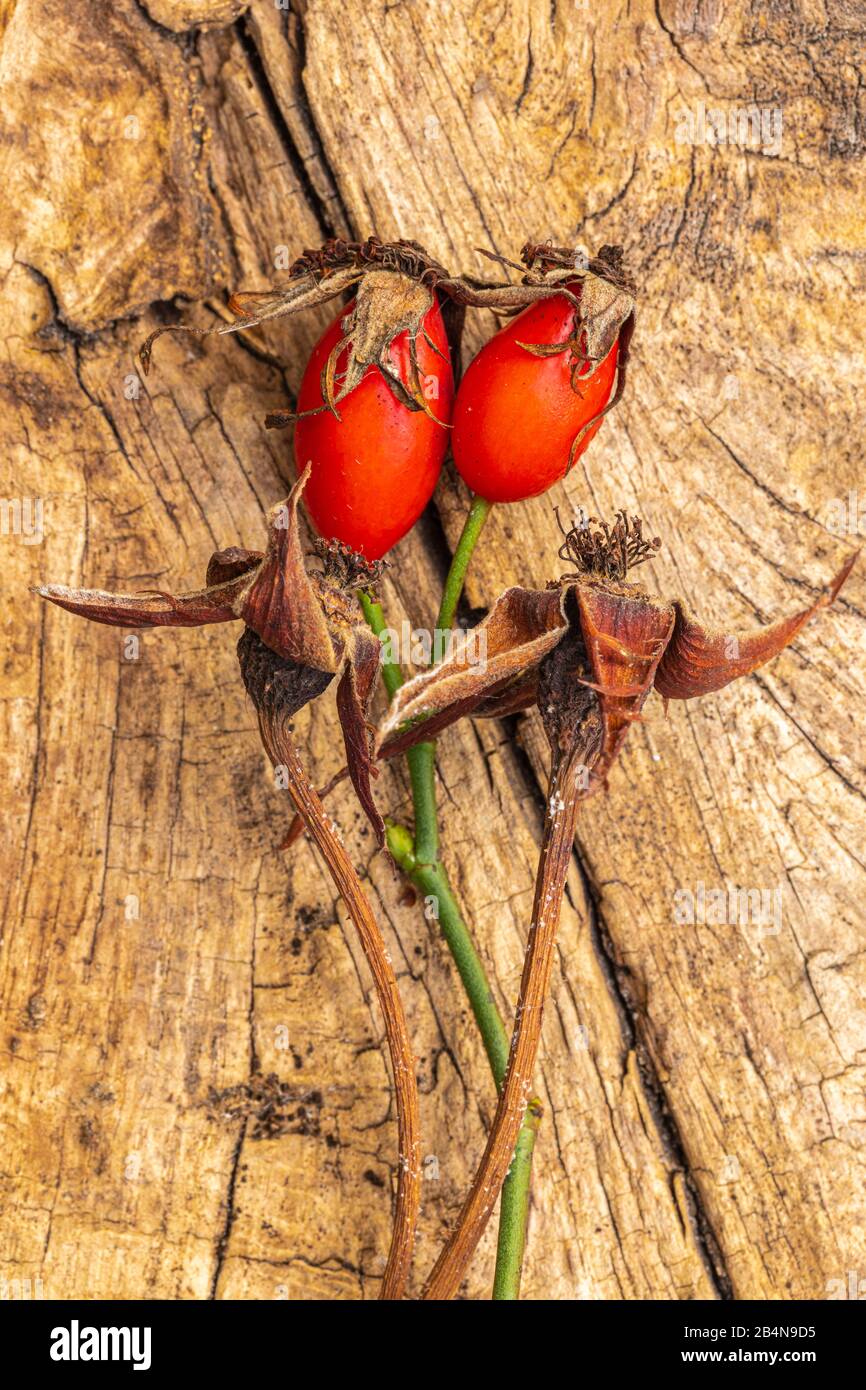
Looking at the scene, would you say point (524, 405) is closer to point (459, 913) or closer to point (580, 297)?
point (580, 297)

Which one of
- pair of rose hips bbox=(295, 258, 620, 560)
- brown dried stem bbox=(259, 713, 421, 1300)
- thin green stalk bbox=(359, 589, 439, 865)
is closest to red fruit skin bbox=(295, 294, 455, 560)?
pair of rose hips bbox=(295, 258, 620, 560)

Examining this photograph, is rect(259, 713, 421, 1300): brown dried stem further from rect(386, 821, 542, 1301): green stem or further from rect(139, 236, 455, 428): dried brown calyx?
rect(139, 236, 455, 428): dried brown calyx


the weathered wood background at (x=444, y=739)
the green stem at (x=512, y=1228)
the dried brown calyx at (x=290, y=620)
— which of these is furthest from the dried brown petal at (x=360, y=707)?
the green stem at (x=512, y=1228)

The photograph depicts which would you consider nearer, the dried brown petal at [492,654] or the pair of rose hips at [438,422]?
the dried brown petal at [492,654]

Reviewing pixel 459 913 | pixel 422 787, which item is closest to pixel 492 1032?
pixel 459 913

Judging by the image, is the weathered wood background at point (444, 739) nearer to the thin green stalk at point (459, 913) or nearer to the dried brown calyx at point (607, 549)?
the thin green stalk at point (459, 913)

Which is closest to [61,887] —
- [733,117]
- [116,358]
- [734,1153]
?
[116,358]
